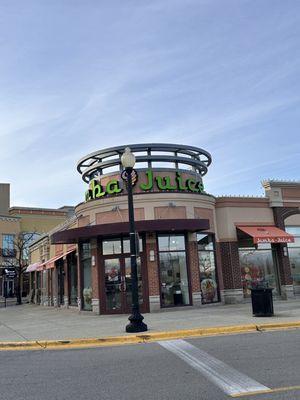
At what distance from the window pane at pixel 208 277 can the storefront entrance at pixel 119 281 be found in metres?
2.81

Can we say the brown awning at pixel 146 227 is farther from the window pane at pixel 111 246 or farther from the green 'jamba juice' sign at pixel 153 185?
the green 'jamba juice' sign at pixel 153 185

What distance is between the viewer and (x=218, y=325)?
43.0 feet

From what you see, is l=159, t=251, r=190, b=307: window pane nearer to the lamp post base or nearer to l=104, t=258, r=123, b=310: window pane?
l=104, t=258, r=123, b=310: window pane

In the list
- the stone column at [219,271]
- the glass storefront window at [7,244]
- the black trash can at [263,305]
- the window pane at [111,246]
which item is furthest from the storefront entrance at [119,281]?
the glass storefront window at [7,244]

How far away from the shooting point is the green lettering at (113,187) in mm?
20328

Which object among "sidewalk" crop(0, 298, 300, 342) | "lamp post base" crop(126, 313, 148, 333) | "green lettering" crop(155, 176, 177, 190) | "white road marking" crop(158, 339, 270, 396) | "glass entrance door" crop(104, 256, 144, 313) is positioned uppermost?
"green lettering" crop(155, 176, 177, 190)

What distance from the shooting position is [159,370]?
813cm

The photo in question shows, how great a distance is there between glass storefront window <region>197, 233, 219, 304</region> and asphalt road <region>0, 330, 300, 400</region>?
30.0 ft

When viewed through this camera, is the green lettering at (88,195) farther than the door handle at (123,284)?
Yes

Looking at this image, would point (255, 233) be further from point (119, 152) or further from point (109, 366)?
point (109, 366)

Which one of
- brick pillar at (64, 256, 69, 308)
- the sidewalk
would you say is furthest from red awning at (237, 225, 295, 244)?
brick pillar at (64, 256, 69, 308)

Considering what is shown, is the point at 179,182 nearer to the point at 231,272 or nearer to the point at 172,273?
the point at 172,273

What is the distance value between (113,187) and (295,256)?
10.6m

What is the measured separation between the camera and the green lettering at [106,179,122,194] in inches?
800
